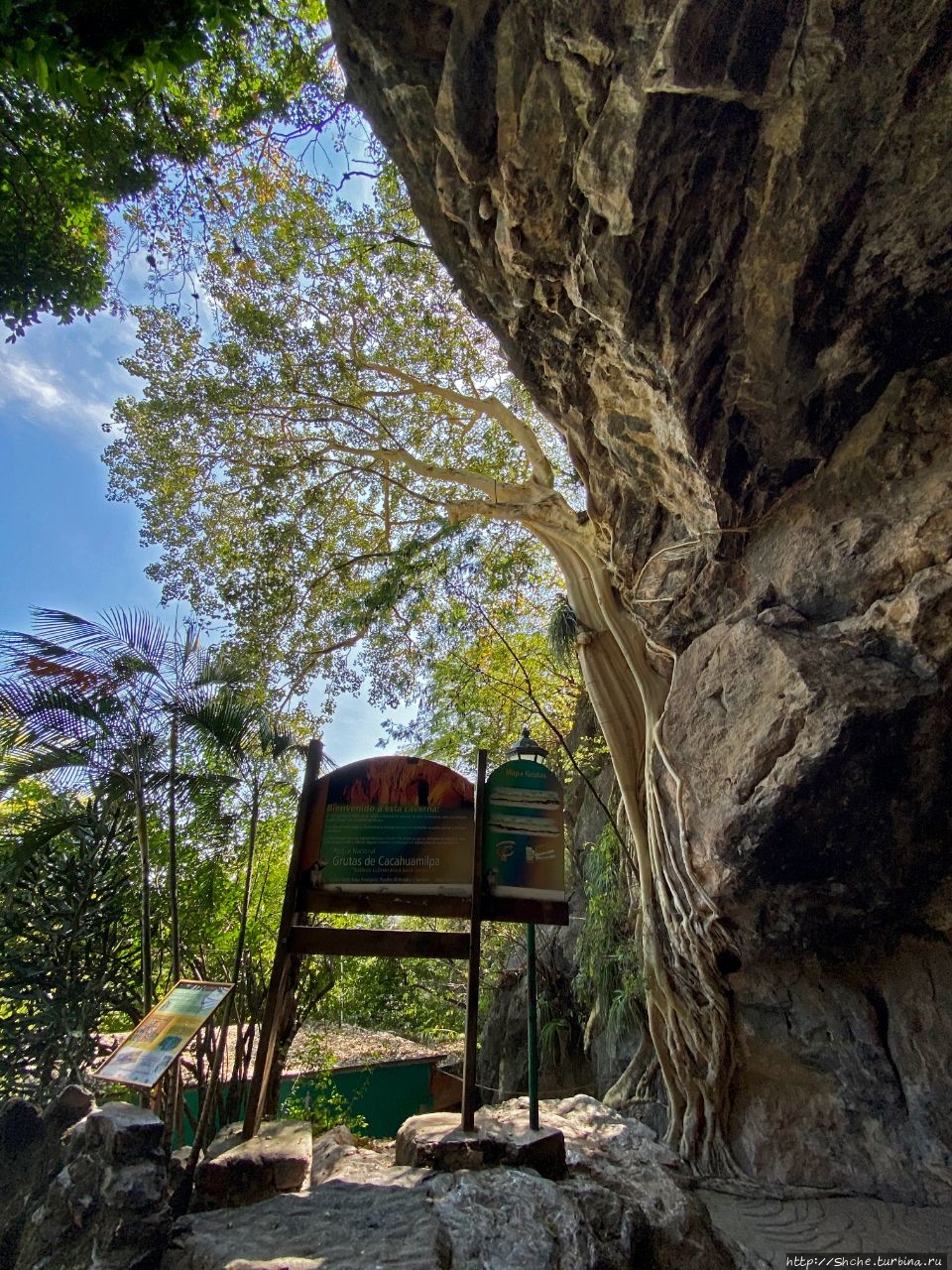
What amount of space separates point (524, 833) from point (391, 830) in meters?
0.75

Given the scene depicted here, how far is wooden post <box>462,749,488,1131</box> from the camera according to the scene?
9.93 ft

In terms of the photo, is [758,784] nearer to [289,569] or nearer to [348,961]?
[289,569]

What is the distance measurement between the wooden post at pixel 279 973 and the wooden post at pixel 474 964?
3.19ft

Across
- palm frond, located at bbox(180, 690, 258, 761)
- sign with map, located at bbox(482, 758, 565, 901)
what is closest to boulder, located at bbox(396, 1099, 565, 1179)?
sign with map, located at bbox(482, 758, 565, 901)

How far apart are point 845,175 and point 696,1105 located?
5722 millimetres

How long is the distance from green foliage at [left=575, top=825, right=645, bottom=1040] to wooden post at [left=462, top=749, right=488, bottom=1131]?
9.53ft

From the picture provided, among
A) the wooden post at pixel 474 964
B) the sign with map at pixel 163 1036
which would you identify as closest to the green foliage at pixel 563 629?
the wooden post at pixel 474 964

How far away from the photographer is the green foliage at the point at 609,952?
231 inches

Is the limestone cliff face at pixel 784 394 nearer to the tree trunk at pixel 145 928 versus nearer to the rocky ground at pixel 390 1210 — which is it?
the rocky ground at pixel 390 1210

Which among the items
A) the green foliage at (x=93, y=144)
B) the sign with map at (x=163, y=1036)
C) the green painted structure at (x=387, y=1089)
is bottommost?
the green painted structure at (x=387, y=1089)

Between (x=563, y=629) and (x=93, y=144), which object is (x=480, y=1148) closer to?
(x=563, y=629)

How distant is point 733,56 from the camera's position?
3074mm

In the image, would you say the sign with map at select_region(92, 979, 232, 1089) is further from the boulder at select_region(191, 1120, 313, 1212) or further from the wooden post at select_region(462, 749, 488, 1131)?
the wooden post at select_region(462, 749, 488, 1131)

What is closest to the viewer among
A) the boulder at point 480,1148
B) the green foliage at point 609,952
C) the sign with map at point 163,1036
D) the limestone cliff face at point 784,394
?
the sign with map at point 163,1036
